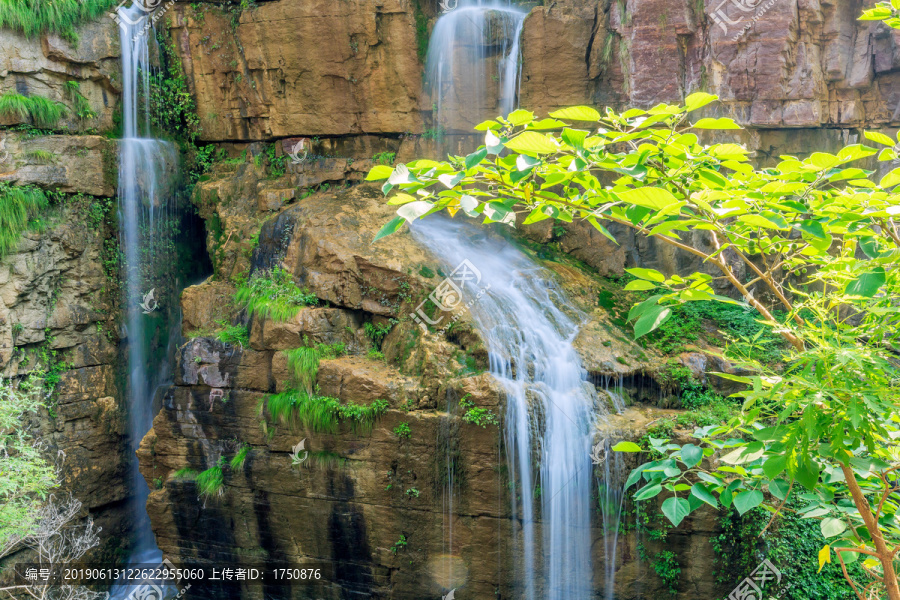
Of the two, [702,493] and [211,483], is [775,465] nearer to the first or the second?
[702,493]

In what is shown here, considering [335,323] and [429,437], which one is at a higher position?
[335,323]

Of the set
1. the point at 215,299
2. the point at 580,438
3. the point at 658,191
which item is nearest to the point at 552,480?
the point at 580,438

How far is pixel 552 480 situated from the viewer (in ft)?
23.2

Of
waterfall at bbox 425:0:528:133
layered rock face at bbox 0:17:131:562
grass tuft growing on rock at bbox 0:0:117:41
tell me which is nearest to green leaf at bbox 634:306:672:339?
waterfall at bbox 425:0:528:133

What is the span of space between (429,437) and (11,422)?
4.65 meters

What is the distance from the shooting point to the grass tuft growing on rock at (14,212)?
29.1 feet

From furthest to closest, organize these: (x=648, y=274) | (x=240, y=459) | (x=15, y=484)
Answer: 1. (x=240, y=459)
2. (x=15, y=484)
3. (x=648, y=274)

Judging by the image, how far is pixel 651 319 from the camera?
166 cm

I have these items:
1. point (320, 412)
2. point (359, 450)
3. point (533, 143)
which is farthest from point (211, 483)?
point (533, 143)

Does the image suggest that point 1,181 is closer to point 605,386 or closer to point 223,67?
point 223,67

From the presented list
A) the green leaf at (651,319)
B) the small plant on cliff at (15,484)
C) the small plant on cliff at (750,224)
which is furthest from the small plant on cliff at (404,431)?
the green leaf at (651,319)

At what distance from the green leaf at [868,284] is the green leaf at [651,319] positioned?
48cm

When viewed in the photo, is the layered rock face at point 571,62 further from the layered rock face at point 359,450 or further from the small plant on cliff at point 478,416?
the small plant on cliff at point 478,416

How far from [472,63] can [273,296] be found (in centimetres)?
498
